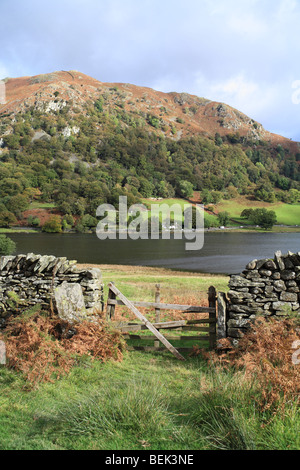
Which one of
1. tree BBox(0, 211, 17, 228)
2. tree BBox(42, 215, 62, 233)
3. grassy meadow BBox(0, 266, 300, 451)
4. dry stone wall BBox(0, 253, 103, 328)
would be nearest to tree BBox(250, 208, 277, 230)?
tree BBox(42, 215, 62, 233)

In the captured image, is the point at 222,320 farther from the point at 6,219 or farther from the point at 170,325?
the point at 6,219

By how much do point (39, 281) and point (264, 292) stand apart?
689 centimetres

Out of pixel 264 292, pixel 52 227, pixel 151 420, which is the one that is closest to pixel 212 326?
pixel 264 292

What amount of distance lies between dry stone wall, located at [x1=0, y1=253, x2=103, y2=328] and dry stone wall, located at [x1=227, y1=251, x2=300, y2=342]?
421 centimetres

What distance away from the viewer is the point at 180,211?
475 feet

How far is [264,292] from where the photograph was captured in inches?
313

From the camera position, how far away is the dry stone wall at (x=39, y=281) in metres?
9.51

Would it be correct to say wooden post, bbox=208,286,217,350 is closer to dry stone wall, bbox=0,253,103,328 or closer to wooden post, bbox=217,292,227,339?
wooden post, bbox=217,292,227,339

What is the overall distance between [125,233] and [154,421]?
9967cm

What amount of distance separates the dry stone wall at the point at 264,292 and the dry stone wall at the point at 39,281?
13.8 ft

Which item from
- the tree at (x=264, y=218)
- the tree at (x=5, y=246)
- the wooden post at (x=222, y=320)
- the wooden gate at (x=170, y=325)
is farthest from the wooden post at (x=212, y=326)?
the tree at (x=264, y=218)

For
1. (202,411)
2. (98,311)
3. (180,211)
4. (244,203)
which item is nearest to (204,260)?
(98,311)
